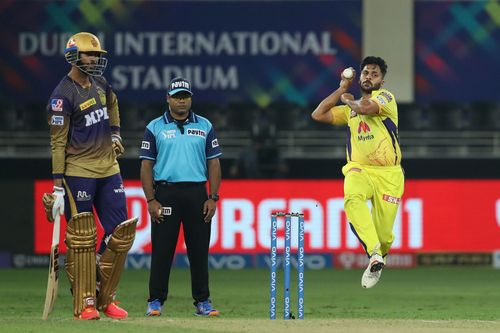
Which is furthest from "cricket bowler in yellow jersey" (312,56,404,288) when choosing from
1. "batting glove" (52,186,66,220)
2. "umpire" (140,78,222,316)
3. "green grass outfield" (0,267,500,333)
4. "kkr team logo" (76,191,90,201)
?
"batting glove" (52,186,66,220)

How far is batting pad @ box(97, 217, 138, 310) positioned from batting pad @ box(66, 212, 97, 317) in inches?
9.3

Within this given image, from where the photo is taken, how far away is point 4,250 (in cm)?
1783

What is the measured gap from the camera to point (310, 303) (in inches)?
550

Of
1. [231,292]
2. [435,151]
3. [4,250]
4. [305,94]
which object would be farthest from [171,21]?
[231,292]

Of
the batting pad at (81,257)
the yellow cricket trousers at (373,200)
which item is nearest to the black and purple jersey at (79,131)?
the batting pad at (81,257)

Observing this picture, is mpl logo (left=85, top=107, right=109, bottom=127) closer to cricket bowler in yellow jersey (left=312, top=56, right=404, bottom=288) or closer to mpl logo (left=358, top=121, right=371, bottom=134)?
cricket bowler in yellow jersey (left=312, top=56, right=404, bottom=288)

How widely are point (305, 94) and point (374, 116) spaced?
48.5 ft

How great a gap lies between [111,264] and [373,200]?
2247 millimetres

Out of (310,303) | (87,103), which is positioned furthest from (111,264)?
(310,303)

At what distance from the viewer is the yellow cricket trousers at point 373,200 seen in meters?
11.3

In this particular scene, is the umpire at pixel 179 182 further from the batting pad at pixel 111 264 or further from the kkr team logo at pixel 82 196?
the kkr team logo at pixel 82 196

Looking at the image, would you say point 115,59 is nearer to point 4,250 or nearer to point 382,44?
point 382,44

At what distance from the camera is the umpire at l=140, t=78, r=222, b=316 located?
11.3m

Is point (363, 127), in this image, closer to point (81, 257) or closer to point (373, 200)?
point (373, 200)
